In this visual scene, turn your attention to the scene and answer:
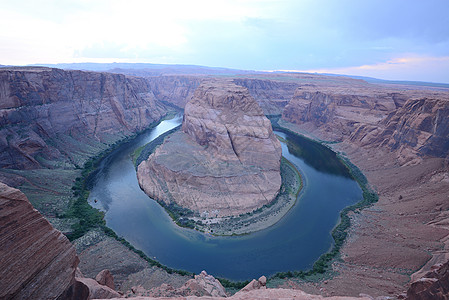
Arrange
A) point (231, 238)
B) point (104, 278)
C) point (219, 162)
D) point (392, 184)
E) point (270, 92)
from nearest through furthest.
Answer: point (104, 278), point (231, 238), point (392, 184), point (219, 162), point (270, 92)

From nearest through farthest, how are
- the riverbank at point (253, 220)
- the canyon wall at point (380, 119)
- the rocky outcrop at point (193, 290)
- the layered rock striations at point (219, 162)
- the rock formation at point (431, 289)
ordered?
the rock formation at point (431, 289) → the rocky outcrop at point (193, 290) → the riverbank at point (253, 220) → the layered rock striations at point (219, 162) → the canyon wall at point (380, 119)

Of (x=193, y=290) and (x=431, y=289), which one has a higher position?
(x=431, y=289)

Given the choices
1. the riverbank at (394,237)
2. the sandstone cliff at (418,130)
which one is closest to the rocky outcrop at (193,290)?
the riverbank at (394,237)

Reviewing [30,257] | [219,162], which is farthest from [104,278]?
[219,162]

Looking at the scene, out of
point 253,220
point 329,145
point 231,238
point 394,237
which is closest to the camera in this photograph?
point 394,237

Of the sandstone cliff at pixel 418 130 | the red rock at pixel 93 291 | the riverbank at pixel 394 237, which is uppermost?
the sandstone cliff at pixel 418 130

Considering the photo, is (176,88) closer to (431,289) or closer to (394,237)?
(394,237)

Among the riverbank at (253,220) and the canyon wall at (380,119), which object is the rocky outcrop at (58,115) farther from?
the canyon wall at (380,119)
